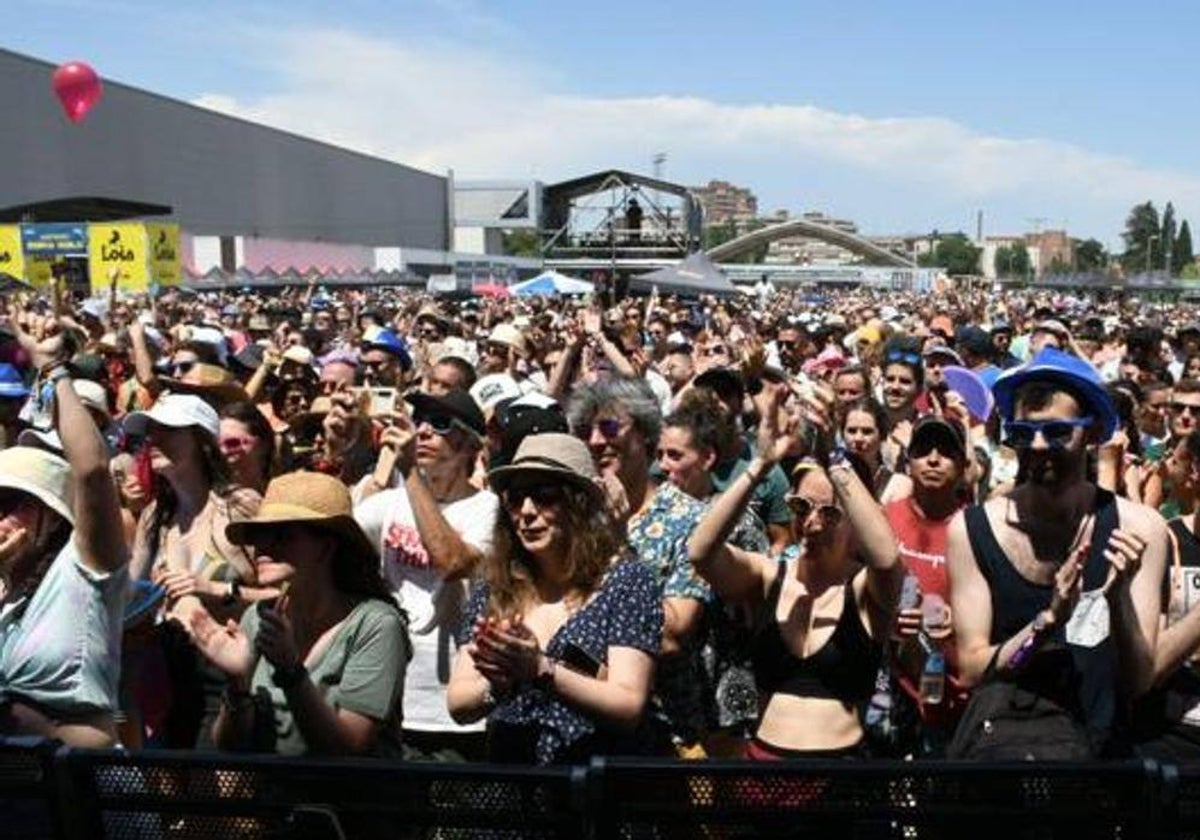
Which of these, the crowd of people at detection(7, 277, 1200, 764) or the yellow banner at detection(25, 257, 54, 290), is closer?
the crowd of people at detection(7, 277, 1200, 764)

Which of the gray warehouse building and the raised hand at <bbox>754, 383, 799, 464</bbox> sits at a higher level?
the gray warehouse building

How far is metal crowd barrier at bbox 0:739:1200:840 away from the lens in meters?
2.12

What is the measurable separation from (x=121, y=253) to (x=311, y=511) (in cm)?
1728

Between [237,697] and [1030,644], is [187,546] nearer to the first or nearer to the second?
[237,697]

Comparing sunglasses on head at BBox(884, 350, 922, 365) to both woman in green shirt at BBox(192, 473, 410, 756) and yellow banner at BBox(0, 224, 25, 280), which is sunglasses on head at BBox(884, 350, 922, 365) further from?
yellow banner at BBox(0, 224, 25, 280)

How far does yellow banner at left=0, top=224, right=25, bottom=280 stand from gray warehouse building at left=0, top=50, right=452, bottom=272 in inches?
910

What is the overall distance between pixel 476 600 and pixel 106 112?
59887mm

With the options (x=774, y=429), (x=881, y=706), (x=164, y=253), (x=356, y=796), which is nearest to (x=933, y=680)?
(x=881, y=706)

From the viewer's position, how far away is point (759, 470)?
3.76 meters

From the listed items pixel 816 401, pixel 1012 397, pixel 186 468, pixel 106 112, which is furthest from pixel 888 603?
pixel 106 112

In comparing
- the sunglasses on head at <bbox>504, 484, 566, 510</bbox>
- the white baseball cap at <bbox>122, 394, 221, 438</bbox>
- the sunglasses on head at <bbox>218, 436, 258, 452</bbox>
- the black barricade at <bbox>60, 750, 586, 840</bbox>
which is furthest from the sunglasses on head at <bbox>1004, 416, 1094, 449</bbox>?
the sunglasses on head at <bbox>218, 436, 258, 452</bbox>

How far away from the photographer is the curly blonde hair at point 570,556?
318cm

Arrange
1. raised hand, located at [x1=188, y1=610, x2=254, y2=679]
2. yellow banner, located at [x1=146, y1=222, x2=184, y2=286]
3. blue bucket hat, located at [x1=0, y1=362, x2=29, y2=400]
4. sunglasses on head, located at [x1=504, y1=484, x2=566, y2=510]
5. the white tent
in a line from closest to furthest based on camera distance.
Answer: raised hand, located at [x1=188, y1=610, x2=254, y2=679], sunglasses on head, located at [x1=504, y1=484, x2=566, y2=510], blue bucket hat, located at [x1=0, y1=362, x2=29, y2=400], yellow banner, located at [x1=146, y1=222, x2=184, y2=286], the white tent

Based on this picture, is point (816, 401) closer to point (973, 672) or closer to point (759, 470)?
point (759, 470)
